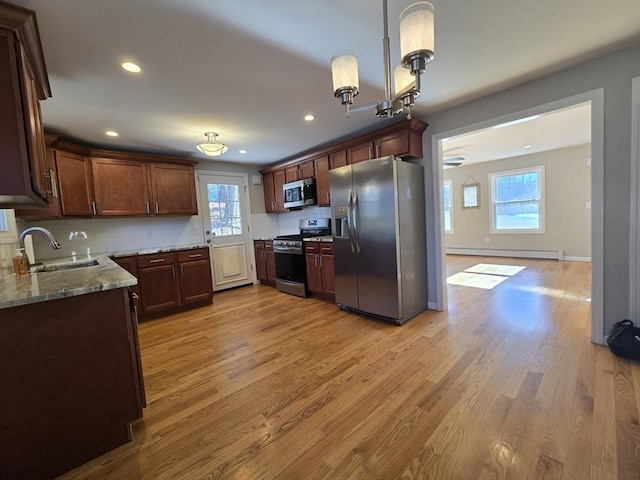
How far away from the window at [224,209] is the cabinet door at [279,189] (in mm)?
712

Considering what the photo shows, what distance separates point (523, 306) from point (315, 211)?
3.30m

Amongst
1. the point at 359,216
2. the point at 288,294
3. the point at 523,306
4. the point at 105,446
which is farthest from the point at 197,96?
the point at 523,306

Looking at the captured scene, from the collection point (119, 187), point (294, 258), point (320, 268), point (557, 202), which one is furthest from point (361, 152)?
point (557, 202)

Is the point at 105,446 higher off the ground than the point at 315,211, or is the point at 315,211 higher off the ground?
the point at 315,211

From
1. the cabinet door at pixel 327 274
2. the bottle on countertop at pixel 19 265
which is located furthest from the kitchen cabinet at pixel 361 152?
the bottle on countertop at pixel 19 265

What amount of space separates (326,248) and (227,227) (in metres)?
2.20

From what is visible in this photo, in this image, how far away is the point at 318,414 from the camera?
165 cm

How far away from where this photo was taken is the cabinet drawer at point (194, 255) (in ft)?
12.4

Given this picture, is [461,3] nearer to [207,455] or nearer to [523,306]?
[207,455]

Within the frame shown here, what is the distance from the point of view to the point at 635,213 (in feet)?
6.82

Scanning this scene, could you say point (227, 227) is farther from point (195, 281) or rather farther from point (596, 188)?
point (596, 188)

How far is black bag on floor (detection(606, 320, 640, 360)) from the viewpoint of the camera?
1980 millimetres

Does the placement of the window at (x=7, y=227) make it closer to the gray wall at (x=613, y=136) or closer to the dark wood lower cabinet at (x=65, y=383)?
the dark wood lower cabinet at (x=65, y=383)

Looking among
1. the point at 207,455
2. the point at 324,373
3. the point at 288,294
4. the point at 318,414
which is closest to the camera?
the point at 207,455
